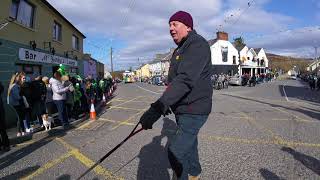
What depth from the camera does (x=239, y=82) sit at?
49.3 meters

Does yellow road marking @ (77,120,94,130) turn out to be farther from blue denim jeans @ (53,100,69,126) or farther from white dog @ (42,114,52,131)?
white dog @ (42,114,52,131)

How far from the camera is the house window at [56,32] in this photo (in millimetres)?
21648

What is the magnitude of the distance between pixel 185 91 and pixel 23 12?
46.6 feet

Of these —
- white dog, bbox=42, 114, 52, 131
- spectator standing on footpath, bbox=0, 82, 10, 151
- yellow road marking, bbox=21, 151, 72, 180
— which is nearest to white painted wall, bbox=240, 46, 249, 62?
white dog, bbox=42, 114, 52, 131

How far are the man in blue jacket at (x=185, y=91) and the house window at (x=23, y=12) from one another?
12.3 meters

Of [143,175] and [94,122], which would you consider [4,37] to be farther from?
[143,175]

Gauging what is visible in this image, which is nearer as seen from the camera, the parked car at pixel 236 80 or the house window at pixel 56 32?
the house window at pixel 56 32

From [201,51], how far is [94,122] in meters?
9.61

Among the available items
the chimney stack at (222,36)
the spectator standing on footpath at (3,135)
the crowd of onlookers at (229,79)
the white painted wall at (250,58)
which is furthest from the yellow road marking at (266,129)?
the white painted wall at (250,58)

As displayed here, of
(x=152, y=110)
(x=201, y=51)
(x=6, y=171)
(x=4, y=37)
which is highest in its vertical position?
(x=4, y=37)

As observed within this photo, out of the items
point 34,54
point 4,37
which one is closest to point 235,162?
point 4,37

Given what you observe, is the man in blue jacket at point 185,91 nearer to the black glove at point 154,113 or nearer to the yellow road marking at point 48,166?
the black glove at point 154,113

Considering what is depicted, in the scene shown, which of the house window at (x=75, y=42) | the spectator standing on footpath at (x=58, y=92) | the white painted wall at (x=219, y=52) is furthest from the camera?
the white painted wall at (x=219, y=52)

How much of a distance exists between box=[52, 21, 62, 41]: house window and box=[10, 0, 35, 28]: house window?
375 cm
